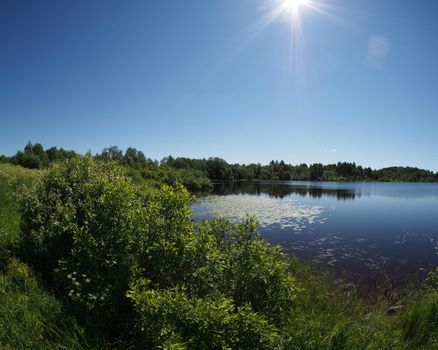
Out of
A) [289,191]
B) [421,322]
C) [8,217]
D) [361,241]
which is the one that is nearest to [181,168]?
Result: [289,191]

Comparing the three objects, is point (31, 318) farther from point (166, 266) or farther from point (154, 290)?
point (166, 266)

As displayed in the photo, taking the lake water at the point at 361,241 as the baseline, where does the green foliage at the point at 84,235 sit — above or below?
above

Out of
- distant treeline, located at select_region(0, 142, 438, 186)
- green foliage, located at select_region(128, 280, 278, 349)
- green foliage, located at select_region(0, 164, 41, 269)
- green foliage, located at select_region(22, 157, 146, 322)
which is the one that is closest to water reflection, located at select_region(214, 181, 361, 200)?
distant treeline, located at select_region(0, 142, 438, 186)

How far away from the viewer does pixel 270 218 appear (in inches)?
1200

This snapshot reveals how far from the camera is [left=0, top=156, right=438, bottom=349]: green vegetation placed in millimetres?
4141

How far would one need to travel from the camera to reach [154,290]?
15.0 ft

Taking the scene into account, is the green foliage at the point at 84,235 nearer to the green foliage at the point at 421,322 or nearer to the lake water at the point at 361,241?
the green foliage at the point at 421,322

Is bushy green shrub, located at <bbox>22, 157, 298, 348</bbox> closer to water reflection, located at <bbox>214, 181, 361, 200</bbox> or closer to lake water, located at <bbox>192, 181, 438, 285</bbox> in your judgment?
lake water, located at <bbox>192, 181, 438, 285</bbox>

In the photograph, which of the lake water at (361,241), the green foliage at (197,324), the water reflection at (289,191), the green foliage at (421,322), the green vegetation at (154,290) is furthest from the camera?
the water reflection at (289,191)

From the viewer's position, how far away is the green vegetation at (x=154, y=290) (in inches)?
163

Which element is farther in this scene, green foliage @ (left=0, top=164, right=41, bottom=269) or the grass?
green foliage @ (left=0, top=164, right=41, bottom=269)

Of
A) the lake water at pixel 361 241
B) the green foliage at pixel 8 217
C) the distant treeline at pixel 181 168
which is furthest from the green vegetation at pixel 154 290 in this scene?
the distant treeline at pixel 181 168

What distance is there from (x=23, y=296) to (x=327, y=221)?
3006 cm

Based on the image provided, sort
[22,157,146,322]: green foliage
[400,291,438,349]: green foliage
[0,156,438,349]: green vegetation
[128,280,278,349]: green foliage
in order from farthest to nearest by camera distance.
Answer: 1. [400,291,438,349]: green foliage
2. [22,157,146,322]: green foliage
3. [0,156,438,349]: green vegetation
4. [128,280,278,349]: green foliage
